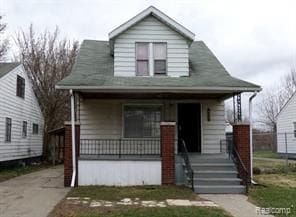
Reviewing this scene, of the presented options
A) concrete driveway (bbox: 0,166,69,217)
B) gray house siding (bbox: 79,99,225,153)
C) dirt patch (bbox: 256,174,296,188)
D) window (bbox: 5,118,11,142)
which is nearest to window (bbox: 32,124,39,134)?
window (bbox: 5,118,11,142)

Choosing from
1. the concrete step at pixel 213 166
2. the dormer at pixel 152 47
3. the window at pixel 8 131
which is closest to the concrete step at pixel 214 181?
the concrete step at pixel 213 166

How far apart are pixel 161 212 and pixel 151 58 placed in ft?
25.4

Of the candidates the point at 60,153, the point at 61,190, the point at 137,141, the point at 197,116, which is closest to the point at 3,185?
the point at 61,190

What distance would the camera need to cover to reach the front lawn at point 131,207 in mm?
Answer: 8578

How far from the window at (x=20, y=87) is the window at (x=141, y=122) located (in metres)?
8.96

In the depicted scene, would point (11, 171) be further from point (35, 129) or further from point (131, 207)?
point (131, 207)

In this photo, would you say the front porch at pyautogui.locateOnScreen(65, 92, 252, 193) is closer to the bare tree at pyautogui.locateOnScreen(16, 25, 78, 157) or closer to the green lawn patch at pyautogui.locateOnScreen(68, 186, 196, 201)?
the green lawn patch at pyautogui.locateOnScreen(68, 186, 196, 201)

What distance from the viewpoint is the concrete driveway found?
8984 mm

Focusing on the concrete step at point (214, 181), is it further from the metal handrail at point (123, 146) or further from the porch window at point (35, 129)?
the porch window at point (35, 129)

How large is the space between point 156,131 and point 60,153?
14.9m

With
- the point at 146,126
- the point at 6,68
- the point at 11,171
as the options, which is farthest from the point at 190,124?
the point at 6,68

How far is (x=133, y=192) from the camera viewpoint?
461 inches

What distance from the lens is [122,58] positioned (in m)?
15.2

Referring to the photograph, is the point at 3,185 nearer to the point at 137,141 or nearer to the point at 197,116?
the point at 137,141
